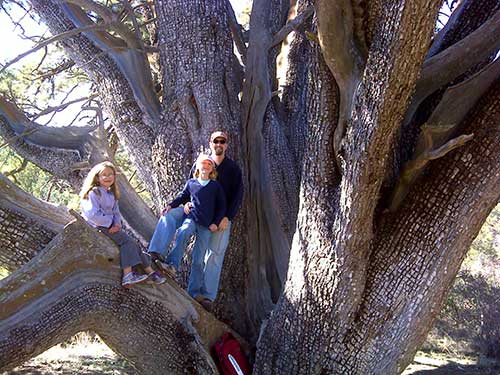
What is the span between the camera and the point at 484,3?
454cm

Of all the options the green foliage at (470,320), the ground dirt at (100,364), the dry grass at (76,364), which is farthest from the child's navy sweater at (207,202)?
the green foliage at (470,320)

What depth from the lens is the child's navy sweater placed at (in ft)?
15.0

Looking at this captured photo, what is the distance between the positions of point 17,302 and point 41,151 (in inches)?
107

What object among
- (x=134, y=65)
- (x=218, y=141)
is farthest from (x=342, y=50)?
(x=134, y=65)

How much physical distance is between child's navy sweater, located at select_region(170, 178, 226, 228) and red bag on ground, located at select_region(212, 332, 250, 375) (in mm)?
934

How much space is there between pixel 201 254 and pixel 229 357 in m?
0.83

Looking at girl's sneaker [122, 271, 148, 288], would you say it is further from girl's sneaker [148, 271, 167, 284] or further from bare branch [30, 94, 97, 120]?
bare branch [30, 94, 97, 120]

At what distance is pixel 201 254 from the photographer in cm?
476

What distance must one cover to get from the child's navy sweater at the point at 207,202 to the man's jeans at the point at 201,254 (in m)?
0.13

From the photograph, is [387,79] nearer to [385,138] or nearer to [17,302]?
[385,138]

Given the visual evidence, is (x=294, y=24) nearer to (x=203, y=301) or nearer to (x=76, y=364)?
(x=203, y=301)

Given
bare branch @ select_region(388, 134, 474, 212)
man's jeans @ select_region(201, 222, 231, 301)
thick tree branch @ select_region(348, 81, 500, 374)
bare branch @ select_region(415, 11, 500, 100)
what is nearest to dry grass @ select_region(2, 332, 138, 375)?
man's jeans @ select_region(201, 222, 231, 301)

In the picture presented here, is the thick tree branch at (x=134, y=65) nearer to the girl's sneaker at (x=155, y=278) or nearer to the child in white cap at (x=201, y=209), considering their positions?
the child in white cap at (x=201, y=209)

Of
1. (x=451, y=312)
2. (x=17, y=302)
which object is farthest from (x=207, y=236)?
(x=451, y=312)
